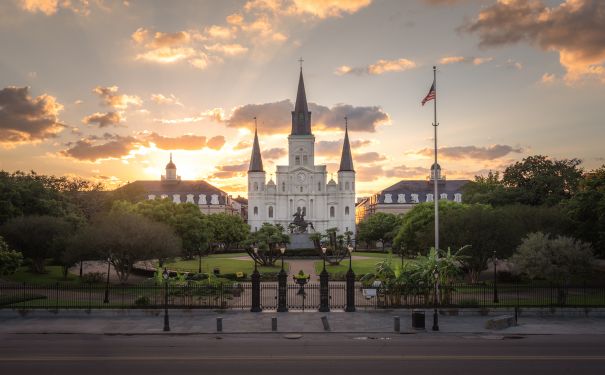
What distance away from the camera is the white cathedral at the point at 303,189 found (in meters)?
124

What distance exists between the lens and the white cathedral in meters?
124

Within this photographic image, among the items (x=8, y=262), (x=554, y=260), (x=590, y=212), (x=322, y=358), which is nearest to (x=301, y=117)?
(x=590, y=212)

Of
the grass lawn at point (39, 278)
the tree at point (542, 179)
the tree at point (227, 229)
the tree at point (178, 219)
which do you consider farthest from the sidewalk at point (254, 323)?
the tree at point (227, 229)

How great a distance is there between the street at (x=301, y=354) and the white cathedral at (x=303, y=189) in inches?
4006

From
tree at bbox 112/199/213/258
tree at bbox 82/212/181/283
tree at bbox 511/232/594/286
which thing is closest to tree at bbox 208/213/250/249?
tree at bbox 112/199/213/258

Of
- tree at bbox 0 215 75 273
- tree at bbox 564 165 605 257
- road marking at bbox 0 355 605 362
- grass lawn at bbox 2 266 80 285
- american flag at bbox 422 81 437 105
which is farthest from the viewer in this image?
tree at bbox 0 215 75 273

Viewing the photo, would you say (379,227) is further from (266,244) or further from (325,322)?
(325,322)

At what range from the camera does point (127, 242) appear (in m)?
38.7

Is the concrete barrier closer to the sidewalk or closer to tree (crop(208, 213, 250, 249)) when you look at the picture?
the sidewalk

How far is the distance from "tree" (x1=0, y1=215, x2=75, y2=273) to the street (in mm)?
23899

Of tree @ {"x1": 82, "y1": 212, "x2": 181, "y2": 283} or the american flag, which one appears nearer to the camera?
the american flag

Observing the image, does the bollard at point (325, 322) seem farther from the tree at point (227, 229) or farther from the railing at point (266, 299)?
the tree at point (227, 229)

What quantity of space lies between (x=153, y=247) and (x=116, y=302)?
378 inches

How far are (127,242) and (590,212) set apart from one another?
37.3 meters
